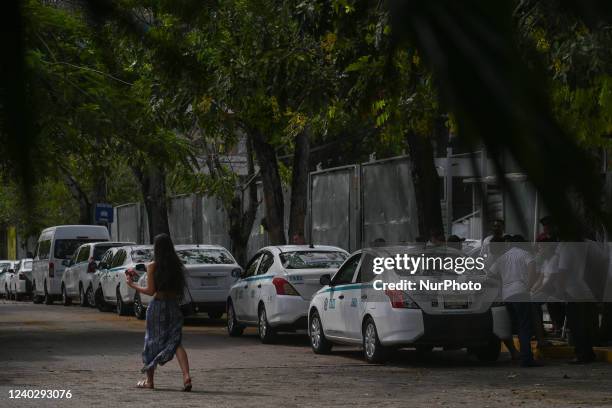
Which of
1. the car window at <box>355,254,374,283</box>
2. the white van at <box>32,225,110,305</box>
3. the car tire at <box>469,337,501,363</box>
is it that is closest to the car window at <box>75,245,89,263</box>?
the white van at <box>32,225,110,305</box>

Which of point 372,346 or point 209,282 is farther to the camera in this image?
point 209,282

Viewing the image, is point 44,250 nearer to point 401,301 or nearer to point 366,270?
point 366,270

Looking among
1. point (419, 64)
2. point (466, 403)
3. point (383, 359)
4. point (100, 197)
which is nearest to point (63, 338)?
point (383, 359)

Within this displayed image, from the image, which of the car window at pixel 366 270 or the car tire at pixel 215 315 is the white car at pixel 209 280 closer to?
the car tire at pixel 215 315

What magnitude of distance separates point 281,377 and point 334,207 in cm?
1477

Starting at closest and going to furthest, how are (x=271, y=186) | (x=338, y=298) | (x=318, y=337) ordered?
1. (x=338, y=298)
2. (x=318, y=337)
3. (x=271, y=186)

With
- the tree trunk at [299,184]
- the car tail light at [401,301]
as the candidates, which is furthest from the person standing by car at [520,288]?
the tree trunk at [299,184]

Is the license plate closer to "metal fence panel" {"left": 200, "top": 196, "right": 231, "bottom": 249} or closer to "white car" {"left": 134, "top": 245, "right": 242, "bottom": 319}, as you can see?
"white car" {"left": 134, "top": 245, "right": 242, "bottom": 319}

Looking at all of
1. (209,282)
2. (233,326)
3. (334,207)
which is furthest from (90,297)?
(233,326)

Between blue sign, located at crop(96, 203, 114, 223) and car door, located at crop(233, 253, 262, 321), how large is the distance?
67.8ft

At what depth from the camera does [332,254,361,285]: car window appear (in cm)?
1623

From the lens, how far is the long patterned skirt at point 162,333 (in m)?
12.4

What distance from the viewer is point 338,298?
1627 cm

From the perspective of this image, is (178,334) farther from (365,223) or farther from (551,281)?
(365,223)
